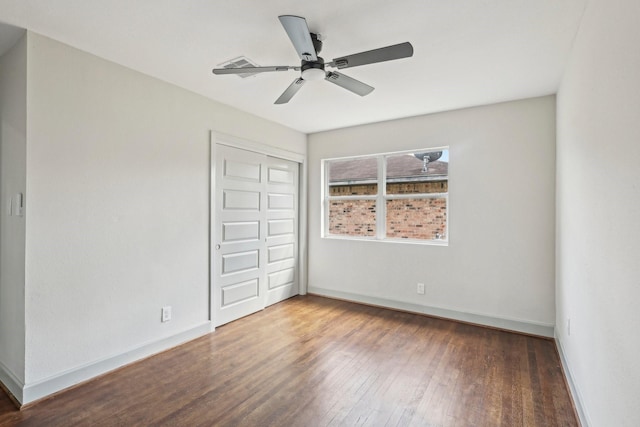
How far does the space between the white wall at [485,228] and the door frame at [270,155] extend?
38.2 inches

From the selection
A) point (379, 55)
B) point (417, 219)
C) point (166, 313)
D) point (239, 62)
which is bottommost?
point (166, 313)

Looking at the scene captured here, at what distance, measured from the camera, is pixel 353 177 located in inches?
182

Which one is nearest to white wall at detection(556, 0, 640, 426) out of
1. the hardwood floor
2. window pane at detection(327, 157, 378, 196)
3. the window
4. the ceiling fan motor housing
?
the hardwood floor

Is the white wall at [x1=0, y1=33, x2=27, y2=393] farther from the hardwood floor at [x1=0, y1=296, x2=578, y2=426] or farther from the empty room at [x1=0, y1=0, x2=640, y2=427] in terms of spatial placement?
the hardwood floor at [x1=0, y1=296, x2=578, y2=426]

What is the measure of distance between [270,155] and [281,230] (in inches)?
41.9

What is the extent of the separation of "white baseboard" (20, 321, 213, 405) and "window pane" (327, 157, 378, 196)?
2655 millimetres

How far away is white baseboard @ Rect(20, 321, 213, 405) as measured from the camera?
215 centimetres

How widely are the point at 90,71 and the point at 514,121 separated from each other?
13.1 ft

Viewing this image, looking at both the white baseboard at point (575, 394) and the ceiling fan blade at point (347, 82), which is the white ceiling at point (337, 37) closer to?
the ceiling fan blade at point (347, 82)

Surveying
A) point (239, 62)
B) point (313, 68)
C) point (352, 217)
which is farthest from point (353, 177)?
point (313, 68)

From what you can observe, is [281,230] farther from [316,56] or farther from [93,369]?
[316,56]

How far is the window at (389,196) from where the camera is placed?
155 inches

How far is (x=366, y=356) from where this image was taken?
2850mm

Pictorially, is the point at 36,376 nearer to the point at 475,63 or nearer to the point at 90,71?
the point at 90,71
